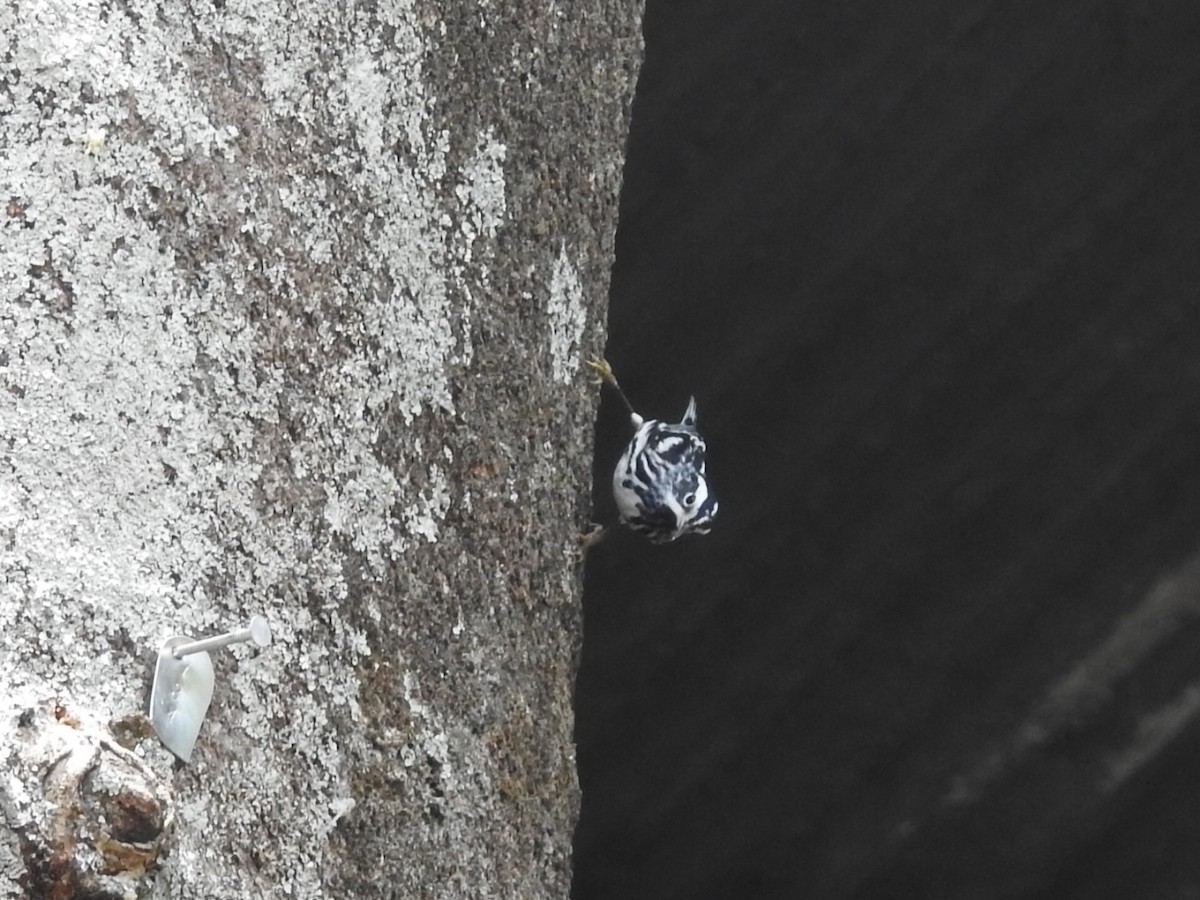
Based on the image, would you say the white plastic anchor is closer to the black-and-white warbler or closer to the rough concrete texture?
the rough concrete texture

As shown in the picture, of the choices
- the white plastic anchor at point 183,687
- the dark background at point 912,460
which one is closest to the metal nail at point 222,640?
the white plastic anchor at point 183,687

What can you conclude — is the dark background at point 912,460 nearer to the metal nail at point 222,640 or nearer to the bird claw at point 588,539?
the bird claw at point 588,539

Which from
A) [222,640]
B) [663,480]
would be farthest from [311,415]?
[663,480]

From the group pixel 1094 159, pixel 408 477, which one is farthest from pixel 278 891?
pixel 1094 159

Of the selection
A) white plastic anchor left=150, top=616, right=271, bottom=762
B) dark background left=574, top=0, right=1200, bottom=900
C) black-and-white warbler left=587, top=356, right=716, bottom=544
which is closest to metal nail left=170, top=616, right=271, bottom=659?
white plastic anchor left=150, top=616, right=271, bottom=762

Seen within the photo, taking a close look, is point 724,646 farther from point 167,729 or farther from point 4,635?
point 4,635

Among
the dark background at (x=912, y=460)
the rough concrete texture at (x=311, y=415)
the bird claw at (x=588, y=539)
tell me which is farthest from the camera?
the bird claw at (x=588, y=539)
